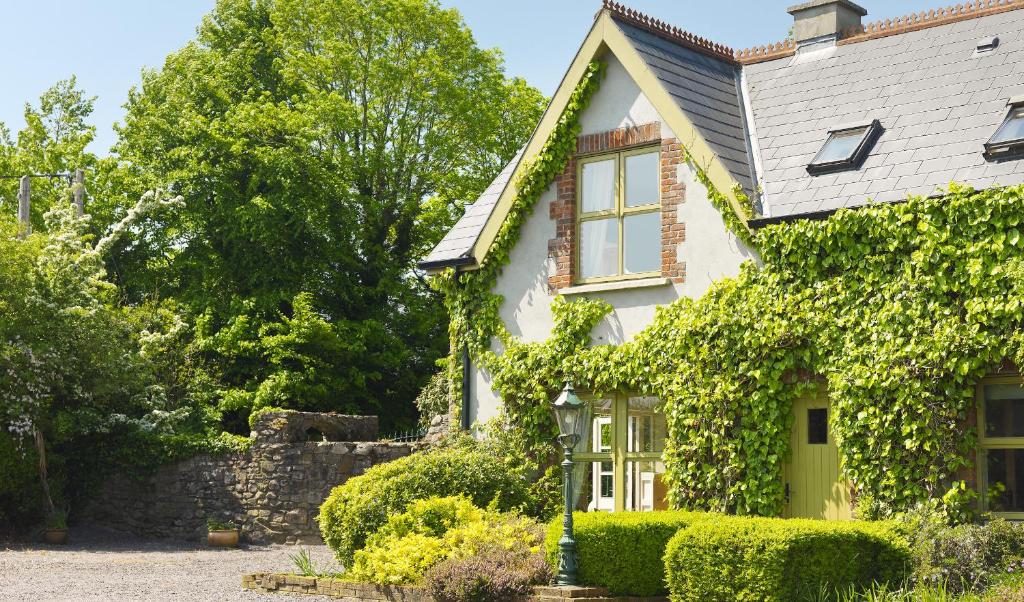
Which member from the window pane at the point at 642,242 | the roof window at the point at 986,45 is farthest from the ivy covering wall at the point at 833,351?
the roof window at the point at 986,45

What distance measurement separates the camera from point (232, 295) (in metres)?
29.9

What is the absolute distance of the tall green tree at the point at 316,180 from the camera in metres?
29.0

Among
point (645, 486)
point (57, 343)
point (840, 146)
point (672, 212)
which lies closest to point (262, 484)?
point (57, 343)

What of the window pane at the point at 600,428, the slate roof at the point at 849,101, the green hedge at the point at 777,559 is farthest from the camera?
the window pane at the point at 600,428

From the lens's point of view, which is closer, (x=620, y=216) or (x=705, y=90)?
(x=620, y=216)

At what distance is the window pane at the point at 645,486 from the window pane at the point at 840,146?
4.36 metres

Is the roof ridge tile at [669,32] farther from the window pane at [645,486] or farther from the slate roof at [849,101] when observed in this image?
the window pane at [645,486]

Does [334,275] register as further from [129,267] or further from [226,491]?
[226,491]

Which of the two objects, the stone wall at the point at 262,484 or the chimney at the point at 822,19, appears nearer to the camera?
the chimney at the point at 822,19

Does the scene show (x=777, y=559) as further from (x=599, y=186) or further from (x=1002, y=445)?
(x=599, y=186)

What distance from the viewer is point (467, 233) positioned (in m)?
18.0

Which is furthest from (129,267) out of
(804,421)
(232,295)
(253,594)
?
(804,421)

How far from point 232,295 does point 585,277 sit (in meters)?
15.7

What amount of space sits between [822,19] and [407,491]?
30.4 ft
